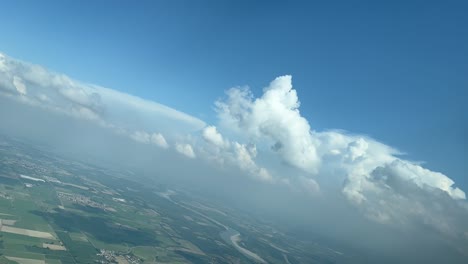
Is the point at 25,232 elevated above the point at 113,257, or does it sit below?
below

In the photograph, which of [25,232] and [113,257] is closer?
[113,257]

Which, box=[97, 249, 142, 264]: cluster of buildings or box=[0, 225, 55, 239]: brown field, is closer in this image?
box=[97, 249, 142, 264]: cluster of buildings

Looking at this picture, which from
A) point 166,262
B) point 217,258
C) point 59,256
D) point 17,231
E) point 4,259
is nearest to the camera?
point 4,259

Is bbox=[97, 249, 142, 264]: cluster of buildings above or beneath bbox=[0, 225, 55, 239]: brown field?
above

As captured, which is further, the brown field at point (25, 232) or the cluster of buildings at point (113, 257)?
the brown field at point (25, 232)

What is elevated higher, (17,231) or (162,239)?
(162,239)

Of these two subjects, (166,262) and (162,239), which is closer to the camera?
(166,262)

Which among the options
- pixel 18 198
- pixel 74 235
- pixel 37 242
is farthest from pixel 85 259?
pixel 18 198

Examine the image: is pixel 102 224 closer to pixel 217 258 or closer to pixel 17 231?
pixel 17 231

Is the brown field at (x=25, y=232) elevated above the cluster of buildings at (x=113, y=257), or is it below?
below

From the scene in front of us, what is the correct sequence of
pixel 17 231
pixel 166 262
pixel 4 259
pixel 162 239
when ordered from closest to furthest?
pixel 4 259, pixel 17 231, pixel 166 262, pixel 162 239
